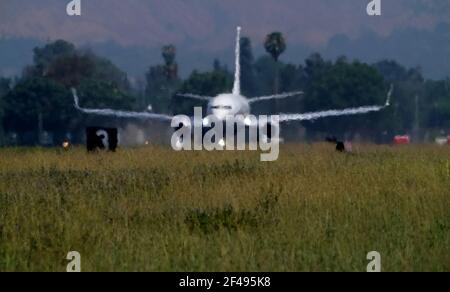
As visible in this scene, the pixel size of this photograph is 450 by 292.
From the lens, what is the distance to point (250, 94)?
505 ft

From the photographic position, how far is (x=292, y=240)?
15141 mm

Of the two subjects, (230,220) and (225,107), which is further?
(225,107)

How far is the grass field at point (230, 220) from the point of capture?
13.9 metres

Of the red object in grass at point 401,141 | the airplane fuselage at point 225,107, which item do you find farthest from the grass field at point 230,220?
the red object in grass at point 401,141

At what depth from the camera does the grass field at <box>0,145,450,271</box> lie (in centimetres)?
1395

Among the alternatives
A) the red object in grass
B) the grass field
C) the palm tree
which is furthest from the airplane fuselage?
the palm tree

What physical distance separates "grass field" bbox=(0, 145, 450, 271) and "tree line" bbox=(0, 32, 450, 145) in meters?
63.6

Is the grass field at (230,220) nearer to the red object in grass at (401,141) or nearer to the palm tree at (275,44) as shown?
the red object in grass at (401,141)

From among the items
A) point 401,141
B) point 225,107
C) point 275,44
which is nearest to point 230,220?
point 225,107

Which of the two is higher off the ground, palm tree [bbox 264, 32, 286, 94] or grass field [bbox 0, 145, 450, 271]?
palm tree [bbox 264, 32, 286, 94]

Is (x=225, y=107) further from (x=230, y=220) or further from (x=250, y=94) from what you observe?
(x=250, y=94)

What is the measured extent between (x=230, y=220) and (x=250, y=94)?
13754 centimetres

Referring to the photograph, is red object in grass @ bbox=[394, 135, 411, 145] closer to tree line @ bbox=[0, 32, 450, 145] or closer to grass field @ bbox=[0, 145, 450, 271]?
tree line @ bbox=[0, 32, 450, 145]
